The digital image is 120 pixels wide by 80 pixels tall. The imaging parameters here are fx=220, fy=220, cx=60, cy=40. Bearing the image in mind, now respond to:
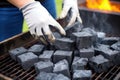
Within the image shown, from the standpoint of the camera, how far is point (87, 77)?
206 centimetres

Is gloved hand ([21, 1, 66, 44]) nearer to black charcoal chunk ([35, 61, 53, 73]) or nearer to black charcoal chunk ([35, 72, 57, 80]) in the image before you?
black charcoal chunk ([35, 61, 53, 73])

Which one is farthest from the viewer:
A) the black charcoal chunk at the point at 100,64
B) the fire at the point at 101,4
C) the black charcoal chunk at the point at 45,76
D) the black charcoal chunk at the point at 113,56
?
the fire at the point at 101,4

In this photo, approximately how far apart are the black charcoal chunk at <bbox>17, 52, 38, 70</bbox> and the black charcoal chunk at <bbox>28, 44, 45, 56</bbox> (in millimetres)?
124

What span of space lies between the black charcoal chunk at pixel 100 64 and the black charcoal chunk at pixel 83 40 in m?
0.23

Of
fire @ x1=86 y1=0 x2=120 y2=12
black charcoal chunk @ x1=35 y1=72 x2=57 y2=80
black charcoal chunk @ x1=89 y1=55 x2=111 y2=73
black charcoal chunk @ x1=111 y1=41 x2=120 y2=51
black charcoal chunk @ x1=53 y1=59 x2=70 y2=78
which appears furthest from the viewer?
fire @ x1=86 y1=0 x2=120 y2=12

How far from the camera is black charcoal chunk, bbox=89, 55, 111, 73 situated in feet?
7.43

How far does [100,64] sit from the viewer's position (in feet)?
7.41

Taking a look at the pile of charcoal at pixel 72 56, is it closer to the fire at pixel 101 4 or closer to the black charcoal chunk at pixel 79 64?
the black charcoal chunk at pixel 79 64

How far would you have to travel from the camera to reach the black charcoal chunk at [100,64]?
7.43 ft

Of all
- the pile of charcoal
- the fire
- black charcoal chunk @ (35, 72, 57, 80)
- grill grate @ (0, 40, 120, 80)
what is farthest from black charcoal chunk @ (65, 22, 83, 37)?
the fire

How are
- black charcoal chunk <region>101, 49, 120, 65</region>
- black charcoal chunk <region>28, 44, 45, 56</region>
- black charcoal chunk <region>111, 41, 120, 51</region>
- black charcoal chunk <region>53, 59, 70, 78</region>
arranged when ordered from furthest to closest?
1. black charcoal chunk <region>28, 44, 45, 56</region>
2. black charcoal chunk <region>111, 41, 120, 51</region>
3. black charcoal chunk <region>101, 49, 120, 65</region>
4. black charcoal chunk <region>53, 59, 70, 78</region>

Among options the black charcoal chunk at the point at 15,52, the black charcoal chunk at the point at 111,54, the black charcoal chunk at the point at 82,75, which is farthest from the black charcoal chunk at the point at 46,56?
the black charcoal chunk at the point at 111,54

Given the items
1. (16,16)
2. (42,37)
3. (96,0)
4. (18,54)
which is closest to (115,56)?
(42,37)

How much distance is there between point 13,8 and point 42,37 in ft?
3.05
